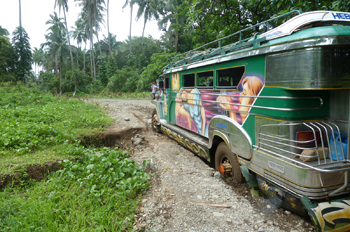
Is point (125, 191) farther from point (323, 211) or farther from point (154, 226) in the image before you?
point (323, 211)

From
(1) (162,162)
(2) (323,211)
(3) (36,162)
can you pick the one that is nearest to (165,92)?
(1) (162,162)

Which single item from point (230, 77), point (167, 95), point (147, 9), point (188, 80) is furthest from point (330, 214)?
point (147, 9)

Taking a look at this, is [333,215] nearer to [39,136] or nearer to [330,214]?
[330,214]

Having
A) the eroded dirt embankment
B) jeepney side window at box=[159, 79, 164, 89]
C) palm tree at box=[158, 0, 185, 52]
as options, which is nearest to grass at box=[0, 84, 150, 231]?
the eroded dirt embankment

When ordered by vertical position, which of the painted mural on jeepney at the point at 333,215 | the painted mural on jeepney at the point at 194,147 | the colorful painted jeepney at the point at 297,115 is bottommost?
the painted mural on jeepney at the point at 333,215

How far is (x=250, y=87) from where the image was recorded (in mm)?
3631

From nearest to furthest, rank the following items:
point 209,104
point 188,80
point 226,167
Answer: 1. point 226,167
2. point 209,104
3. point 188,80

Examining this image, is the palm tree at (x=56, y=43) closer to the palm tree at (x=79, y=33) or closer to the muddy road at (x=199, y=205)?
the palm tree at (x=79, y=33)

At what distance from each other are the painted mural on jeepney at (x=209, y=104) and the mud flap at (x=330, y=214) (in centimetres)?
157

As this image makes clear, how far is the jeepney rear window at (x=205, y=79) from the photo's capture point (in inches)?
191

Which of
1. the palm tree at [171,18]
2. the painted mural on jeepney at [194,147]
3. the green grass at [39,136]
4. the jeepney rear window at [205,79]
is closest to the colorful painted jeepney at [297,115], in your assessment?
the jeepney rear window at [205,79]

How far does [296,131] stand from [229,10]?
24.9 feet

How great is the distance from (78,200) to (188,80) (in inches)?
150

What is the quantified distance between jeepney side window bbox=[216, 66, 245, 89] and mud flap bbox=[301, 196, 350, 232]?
6.88 feet
